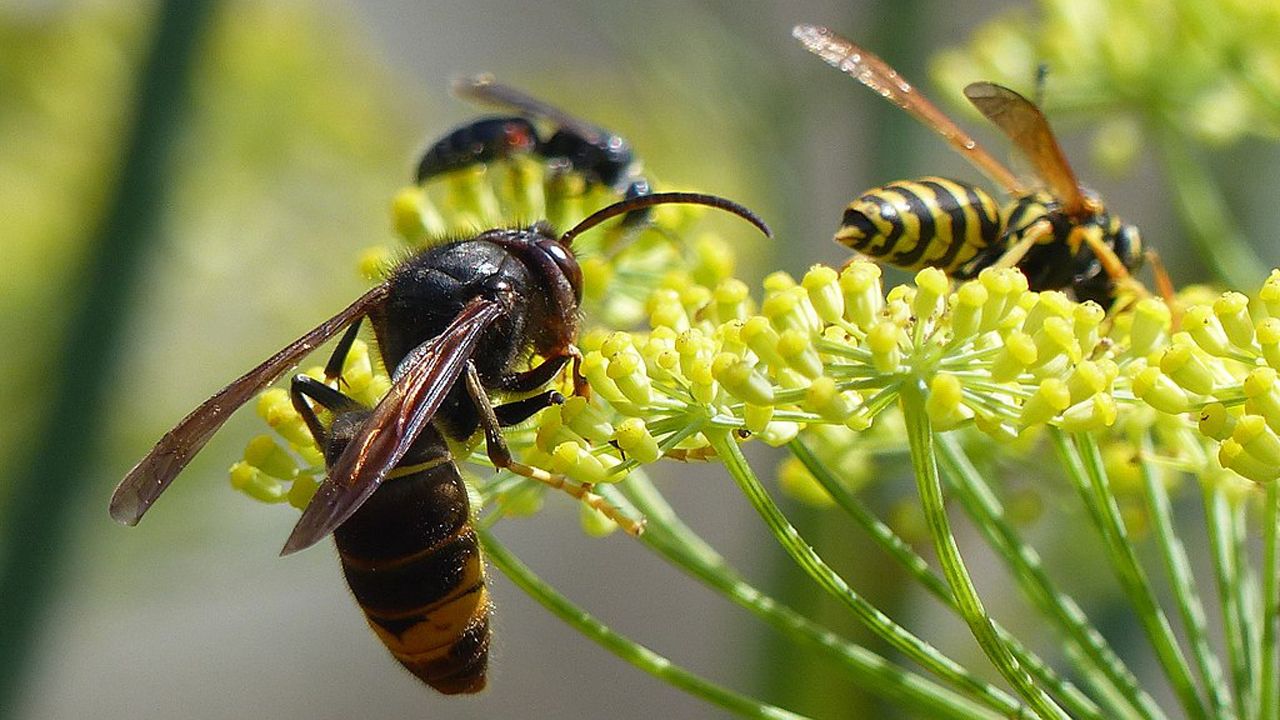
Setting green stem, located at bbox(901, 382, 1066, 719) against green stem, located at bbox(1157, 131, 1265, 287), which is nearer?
green stem, located at bbox(901, 382, 1066, 719)

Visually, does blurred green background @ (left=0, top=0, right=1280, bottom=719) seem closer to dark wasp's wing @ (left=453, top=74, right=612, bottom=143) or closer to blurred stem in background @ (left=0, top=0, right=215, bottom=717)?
blurred stem in background @ (left=0, top=0, right=215, bottom=717)

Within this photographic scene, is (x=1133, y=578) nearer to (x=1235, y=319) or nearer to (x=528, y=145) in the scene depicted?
(x=1235, y=319)

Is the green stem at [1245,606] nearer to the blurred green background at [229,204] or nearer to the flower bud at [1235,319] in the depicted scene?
the flower bud at [1235,319]

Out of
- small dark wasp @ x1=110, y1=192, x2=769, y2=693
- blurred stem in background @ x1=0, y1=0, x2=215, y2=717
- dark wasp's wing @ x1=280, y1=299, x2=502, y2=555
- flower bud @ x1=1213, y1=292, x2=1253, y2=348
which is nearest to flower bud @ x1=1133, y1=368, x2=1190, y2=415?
flower bud @ x1=1213, y1=292, x2=1253, y2=348

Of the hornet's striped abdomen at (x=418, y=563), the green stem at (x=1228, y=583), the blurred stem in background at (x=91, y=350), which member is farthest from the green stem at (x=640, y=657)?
the blurred stem in background at (x=91, y=350)

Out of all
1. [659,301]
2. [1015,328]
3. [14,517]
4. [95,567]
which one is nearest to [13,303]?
[95,567]

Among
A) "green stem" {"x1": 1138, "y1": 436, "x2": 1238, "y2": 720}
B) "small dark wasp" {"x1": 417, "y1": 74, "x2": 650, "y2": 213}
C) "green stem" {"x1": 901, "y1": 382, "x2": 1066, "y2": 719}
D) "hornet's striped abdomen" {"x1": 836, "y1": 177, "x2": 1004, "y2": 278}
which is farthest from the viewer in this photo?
"small dark wasp" {"x1": 417, "y1": 74, "x2": 650, "y2": 213}
